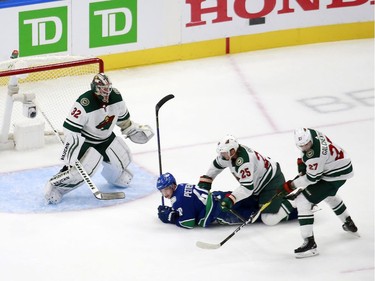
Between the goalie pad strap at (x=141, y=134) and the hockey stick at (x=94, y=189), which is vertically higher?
the goalie pad strap at (x=141, y=134)

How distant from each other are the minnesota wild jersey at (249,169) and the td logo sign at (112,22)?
2850 millimetres

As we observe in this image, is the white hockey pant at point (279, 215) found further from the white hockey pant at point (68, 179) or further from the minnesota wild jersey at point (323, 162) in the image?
the white hockey pant at point (68, 179)

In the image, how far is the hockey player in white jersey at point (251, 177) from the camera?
826 centimetres

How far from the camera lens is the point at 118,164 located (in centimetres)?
908

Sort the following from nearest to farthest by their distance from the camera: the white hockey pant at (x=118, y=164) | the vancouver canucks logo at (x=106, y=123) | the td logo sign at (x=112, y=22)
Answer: the vancouver canucks logo at (x=106, y=123) → the white hockey pant at (x=118, y=164) → the td logo sign at (x=112, y=22)

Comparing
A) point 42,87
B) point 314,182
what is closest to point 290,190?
point 314,182

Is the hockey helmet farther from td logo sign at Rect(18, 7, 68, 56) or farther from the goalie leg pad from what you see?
td logo sign at Rect(18, 7, 68, 56)

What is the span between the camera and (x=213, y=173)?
28.2ft

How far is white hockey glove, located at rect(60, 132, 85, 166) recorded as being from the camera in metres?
8.74

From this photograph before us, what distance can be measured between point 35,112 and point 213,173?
1.58 meters

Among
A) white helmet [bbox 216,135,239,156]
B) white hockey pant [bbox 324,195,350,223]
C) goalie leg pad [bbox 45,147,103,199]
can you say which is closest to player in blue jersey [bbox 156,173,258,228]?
white helmet [bbox 216,135,239,156]

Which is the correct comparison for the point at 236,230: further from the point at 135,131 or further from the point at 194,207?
the point at 135,131

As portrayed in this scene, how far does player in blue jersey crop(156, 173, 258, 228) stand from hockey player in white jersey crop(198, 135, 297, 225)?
103mm

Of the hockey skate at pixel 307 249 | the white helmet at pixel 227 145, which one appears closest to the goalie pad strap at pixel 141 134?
the white helmet at pixel 227 145
